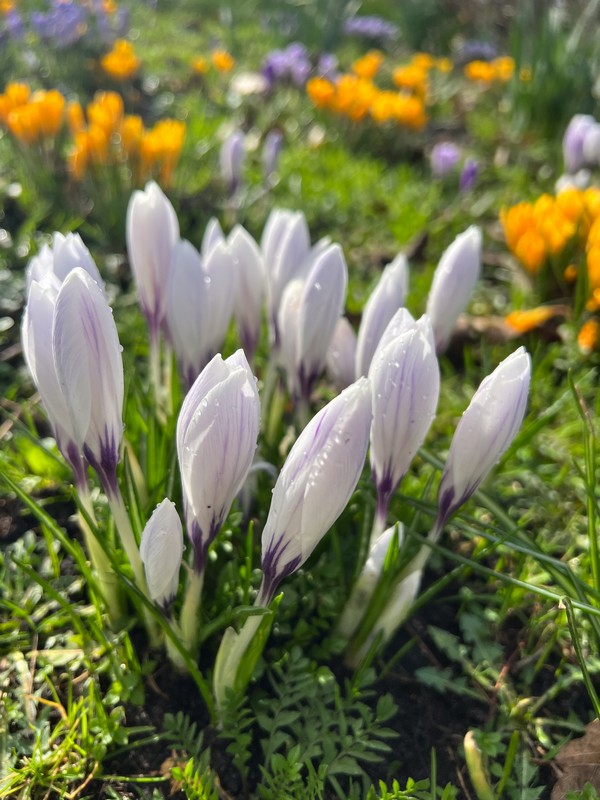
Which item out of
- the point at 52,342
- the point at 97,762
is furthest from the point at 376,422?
the point at 97,762

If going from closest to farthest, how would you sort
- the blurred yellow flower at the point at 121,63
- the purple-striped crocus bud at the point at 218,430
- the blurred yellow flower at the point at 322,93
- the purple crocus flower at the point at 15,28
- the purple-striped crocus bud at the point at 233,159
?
1. the purple-striped crocus bud at the point at 218,430
2. the purple-striped crocus bud at the point at 233,159
3. the blurred yellow flower at the point at 121,63
4. the blurred yellow flower at the point at 322,93
5. the purple crocus flower at the point at 15,28

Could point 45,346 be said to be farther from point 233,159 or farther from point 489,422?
point 233,159

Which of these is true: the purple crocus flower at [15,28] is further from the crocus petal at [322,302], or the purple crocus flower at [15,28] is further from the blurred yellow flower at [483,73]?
the crocus petal at [322,302]

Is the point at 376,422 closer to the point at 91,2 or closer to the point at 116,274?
the point at 116,274

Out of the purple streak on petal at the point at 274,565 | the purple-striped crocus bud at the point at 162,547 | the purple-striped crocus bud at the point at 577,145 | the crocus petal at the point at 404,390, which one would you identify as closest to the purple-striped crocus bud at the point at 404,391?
the crocus petal at the point at 404,390

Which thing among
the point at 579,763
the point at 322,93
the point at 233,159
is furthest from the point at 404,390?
the point at 322,93
